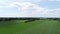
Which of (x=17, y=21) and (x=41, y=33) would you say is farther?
(x=17, y=21)

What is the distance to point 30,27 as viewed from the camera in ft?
31.9

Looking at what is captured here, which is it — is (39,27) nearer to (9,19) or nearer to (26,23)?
(26,23)

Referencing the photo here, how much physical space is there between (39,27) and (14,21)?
1.99 metres

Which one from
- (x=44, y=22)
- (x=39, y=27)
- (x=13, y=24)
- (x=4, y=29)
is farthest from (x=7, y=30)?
(x=44, y=22)

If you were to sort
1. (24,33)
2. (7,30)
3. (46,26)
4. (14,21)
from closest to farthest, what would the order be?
(24,33), (7,30), (46,26), (14,21)

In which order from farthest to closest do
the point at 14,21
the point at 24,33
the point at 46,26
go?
the point at 14,21 → the point at 46,26 → the point at 24,33

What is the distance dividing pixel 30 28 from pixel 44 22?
1.36m

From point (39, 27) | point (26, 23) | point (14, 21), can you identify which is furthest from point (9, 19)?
point (39, 27)

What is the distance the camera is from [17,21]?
10.6 metres

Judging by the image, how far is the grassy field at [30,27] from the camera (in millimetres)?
8906

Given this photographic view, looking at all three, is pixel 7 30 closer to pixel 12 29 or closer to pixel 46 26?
pixel 12 29

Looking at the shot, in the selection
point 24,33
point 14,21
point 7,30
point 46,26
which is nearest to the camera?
point 24,33

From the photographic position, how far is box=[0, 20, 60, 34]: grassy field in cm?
891

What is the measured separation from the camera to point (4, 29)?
9.34 meters
